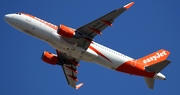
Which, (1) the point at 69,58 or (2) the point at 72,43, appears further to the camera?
(1) the point at 69,58

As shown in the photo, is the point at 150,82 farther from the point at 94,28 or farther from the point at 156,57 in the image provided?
the point at 94,28

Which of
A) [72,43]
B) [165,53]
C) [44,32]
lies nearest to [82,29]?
[72,43]

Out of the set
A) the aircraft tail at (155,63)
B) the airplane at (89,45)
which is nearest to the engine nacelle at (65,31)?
the airplane at (89,45)

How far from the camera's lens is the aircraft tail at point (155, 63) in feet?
171

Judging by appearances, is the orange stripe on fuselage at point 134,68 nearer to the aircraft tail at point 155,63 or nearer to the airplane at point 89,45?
the airplane at point 89,45

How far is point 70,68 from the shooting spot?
60531mm

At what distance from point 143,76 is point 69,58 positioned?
45.3 ft

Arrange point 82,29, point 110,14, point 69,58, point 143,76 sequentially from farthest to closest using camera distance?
point 69,58, point 143,76, point 82,29, point 110,14

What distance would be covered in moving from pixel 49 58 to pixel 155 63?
18.4 meters

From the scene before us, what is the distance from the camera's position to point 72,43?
5156 centimetres

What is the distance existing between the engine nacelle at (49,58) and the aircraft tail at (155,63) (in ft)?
48.2

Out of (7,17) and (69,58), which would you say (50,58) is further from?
(7,17)

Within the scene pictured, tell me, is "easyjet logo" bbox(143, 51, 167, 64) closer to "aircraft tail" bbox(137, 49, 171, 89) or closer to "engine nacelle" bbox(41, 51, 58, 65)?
"aircraft tail" bbox(137, 49, 171, 89)

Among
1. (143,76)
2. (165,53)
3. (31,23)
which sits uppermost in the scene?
(31,23)
